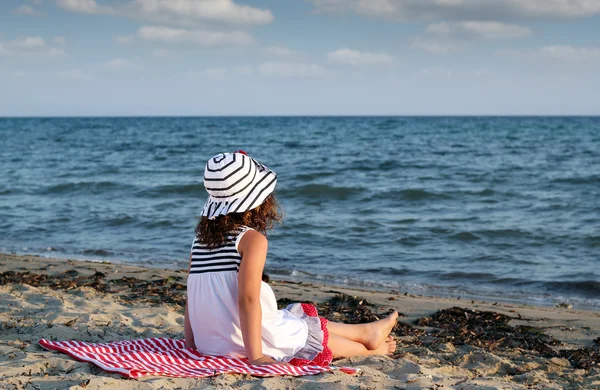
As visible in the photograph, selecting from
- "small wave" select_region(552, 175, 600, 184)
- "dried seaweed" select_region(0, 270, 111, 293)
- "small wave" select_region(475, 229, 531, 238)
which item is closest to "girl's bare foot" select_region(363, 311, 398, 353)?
"dried seaweed" select_region(0, 270, 111, 293)

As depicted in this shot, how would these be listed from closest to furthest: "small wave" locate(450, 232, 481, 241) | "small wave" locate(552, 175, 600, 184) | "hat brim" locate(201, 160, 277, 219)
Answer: "hat brim" locate(201, 160, 277, 219) → "small wave" locate(450, 232, 481, 241) → "small wave" locate(552, 175, 600, 184)

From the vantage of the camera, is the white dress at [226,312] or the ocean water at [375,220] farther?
the ocean water at [375,220]

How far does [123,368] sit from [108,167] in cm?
1731

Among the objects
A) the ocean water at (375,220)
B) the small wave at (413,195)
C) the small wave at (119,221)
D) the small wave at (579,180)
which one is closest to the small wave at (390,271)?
the ocean water at (375,220)

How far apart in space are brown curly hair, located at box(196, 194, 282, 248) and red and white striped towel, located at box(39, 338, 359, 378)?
67 cm

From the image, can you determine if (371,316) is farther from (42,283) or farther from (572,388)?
(42,283)

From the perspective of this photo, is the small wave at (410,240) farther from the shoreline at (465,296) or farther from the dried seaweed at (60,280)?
the dried seaweed at (60,280)

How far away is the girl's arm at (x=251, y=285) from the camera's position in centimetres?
322

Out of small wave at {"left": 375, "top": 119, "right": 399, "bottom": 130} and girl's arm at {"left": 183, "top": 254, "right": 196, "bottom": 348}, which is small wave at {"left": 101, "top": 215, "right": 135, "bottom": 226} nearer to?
girl's arm at {"left": 183, "top": 254, "right": 196, "bottom": 348}

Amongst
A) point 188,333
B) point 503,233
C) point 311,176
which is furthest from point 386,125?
point 188,333

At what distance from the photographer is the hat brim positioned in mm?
3332

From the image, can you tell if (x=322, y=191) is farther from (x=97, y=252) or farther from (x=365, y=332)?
(x=365, y=332)

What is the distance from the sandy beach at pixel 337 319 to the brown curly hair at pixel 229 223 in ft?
2.44

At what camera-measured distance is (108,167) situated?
19.7 m
